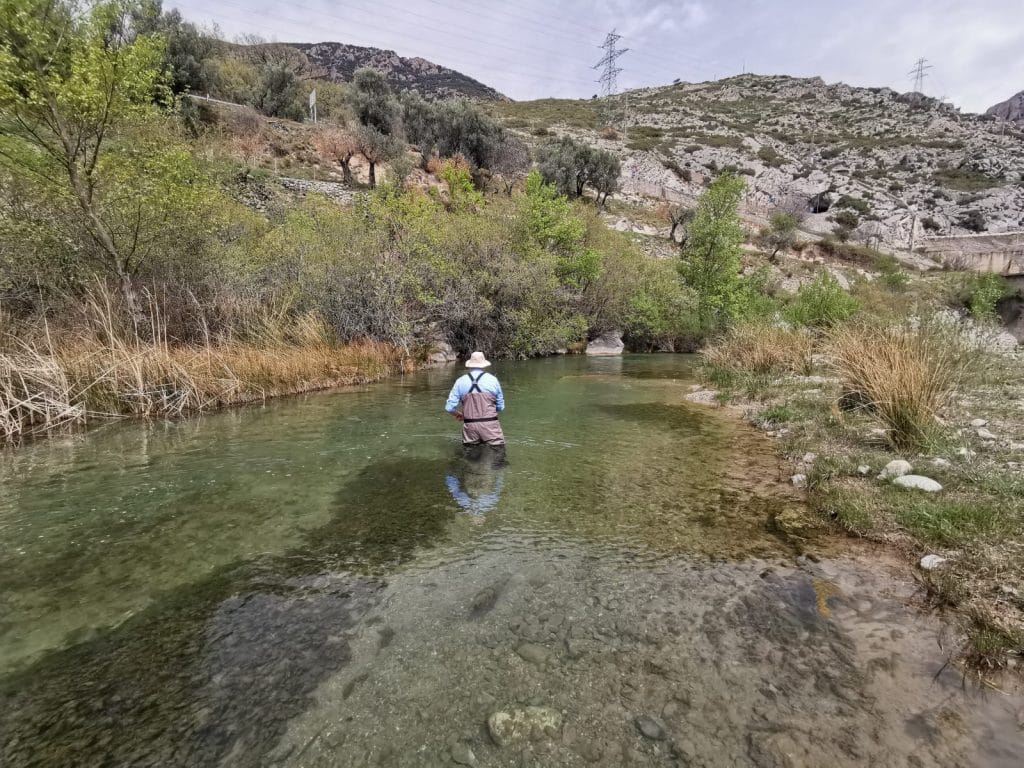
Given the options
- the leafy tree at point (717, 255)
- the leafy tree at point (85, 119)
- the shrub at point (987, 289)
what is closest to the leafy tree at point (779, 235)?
the shrub at point (987, 289)

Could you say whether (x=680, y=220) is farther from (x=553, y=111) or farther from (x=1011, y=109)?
(x=1011, y=109)

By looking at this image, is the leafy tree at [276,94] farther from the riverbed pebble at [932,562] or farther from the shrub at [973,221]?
the shrub at [973,221]

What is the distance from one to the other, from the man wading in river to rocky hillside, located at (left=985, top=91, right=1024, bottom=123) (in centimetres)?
15656

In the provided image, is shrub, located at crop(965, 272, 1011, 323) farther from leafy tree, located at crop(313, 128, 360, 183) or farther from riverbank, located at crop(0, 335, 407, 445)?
leafy tree, located at crop(313, 128, 360, 183)

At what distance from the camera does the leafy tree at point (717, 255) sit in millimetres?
32938

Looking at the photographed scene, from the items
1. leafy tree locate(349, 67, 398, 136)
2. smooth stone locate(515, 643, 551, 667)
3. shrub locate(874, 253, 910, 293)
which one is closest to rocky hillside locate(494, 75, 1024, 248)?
shrub locate(874, 253, 910, 293)

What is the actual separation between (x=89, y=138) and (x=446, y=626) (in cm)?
1543

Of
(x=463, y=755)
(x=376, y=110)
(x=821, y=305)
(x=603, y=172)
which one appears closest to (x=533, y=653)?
(x=463, y=755)

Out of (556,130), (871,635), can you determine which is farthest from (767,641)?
(556,130)

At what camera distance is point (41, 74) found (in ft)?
34.7

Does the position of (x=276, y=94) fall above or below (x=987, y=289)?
above

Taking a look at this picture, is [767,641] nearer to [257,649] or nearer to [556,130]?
[257,649]

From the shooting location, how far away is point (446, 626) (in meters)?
3.94

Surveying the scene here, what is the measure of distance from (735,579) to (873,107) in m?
135
